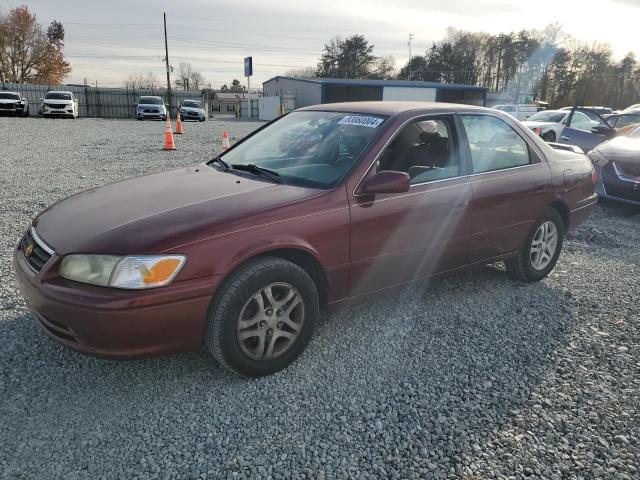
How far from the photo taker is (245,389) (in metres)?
2.80

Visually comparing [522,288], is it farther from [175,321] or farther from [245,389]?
[175,321]

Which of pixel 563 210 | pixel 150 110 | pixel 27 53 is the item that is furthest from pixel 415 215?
pixel 27 53

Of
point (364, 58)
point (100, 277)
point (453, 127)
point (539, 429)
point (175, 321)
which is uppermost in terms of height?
point (364, 58)

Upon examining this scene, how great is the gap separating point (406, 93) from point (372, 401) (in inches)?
1741

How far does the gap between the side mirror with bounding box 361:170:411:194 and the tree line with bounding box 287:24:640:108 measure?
2244 inches

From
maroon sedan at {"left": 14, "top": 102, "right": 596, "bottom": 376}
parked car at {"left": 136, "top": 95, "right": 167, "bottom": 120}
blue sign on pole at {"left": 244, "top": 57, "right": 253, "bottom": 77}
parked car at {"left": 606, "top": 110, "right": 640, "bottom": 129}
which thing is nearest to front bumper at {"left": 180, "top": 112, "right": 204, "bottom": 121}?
parked car at {"left": 136, "top": 95, "right": 167, "bottom": 120}

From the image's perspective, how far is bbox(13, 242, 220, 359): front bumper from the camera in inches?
94.7

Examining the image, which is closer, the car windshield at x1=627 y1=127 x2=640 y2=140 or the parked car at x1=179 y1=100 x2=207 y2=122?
the car windshield at x1=627 y1=127 x2=640 y2=140

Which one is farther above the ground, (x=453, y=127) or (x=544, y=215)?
(x=453, y=127)

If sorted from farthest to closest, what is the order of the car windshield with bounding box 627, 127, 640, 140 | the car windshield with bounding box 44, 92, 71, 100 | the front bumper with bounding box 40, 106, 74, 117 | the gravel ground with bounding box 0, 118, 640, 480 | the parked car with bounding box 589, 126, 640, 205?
the car windshield with bounding box 44, 92, 71, 100, the front bumper with bounding box 40, 106, 74, 117, the car windshield with bounding box 627, 127, 640, 140, the parked car with bounding box 589, 126, 640, 205, the gravel ground with bounding box 0, 118, 640, 480

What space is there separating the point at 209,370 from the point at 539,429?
184cm

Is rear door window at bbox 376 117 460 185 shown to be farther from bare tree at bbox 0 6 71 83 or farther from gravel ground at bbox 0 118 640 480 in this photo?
bare tree at bbox 0 6 71 83

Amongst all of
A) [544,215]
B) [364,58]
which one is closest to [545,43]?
[364,58]

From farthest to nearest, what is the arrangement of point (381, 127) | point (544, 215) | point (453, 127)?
1. point (544, 215)
2. point (453, 127)
3. point (381, 127)
